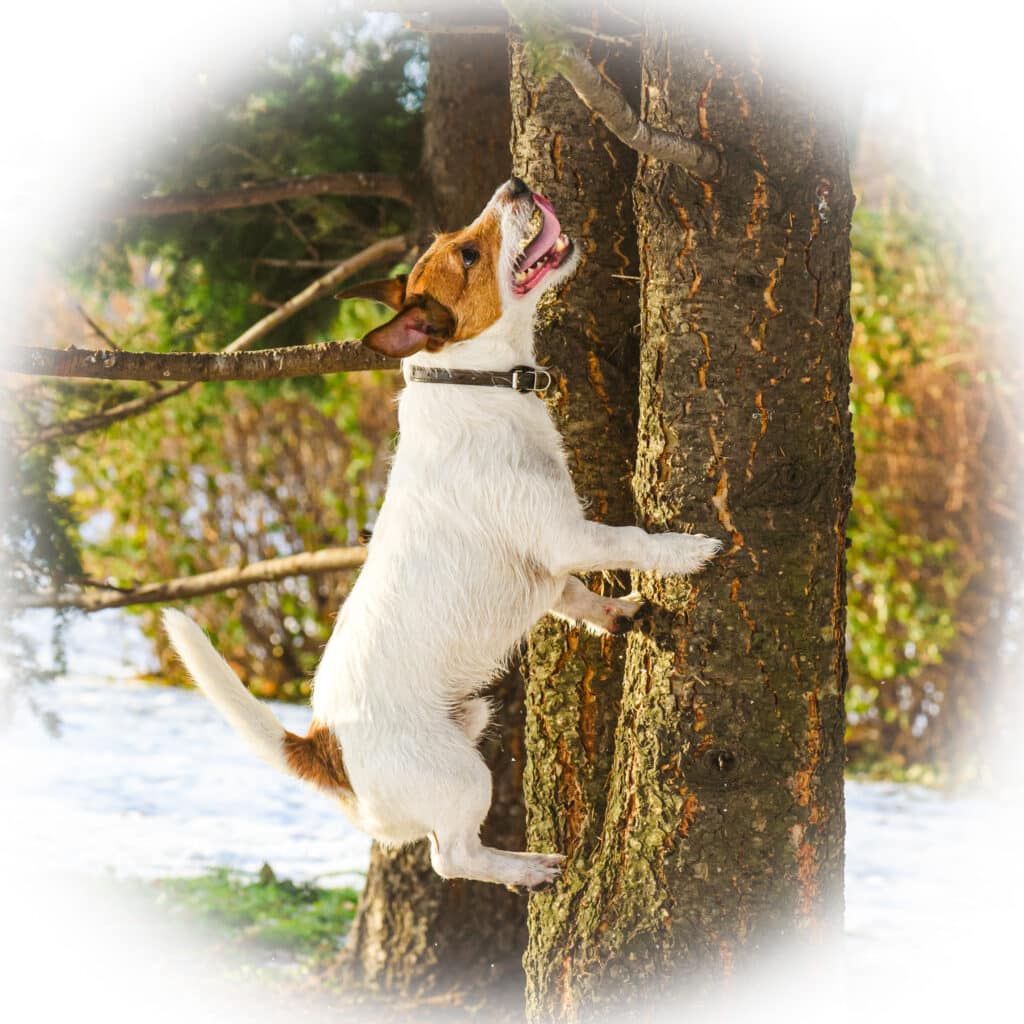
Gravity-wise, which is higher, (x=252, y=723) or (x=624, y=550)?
(x=624, y=550)

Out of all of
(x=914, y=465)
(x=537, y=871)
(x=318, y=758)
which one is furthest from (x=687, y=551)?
(x=914, y=465)

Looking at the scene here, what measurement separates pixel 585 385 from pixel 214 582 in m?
2.43

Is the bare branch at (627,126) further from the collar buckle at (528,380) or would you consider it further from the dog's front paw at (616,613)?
the dog's front paw at (616,613)

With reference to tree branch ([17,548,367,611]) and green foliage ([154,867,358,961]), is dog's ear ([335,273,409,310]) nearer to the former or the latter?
tree branch ([17,548,367,611])

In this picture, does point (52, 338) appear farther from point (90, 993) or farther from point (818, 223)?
point (818, 223)

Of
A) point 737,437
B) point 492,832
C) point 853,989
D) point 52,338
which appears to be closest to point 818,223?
point 737,437

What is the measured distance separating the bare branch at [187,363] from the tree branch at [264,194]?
1.30 metres

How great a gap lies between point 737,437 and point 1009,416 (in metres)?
4.64

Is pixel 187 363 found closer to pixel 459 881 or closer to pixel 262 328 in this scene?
pixel 262 328

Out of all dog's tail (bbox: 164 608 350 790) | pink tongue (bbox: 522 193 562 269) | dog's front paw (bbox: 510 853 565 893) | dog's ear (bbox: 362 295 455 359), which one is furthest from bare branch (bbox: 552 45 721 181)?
dog's front paw (bbox: 510 853 565 893)

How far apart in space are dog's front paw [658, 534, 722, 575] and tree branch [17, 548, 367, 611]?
2.04 meters

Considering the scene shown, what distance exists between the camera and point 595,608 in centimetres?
309

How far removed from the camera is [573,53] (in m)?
2.18

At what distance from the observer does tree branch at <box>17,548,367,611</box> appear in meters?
4.80
